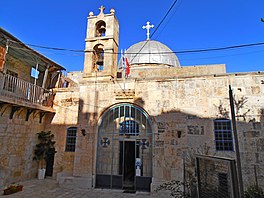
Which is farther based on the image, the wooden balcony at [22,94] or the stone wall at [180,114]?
the wooden balcony at [22,94]

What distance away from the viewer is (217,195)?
12.3ft

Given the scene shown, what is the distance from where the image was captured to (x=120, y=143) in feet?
32.5

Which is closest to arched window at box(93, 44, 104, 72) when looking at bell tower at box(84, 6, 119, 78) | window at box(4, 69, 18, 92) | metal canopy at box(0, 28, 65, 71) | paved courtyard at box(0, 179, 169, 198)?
bell tower at box(84, 6, 119, 78)

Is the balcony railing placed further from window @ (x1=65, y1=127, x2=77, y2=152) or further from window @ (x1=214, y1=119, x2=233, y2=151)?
window @ (x1=214, y1=119, x2=233, y2=151)

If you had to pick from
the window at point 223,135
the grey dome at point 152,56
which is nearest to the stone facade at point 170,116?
the window at point 223,135

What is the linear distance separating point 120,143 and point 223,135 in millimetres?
5103

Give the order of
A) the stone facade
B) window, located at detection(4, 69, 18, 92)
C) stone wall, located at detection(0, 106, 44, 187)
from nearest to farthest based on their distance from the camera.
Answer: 1. the stone facade
2. stone wall, located at detection(0, 106, 44, 187)
3. window, located at detection(4, 69, 18, 92)

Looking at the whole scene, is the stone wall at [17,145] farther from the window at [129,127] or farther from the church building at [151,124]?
the window at [129,127]

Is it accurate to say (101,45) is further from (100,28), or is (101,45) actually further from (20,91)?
(20,91)

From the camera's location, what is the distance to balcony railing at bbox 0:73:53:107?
930 cm

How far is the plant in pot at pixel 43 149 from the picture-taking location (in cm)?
1130

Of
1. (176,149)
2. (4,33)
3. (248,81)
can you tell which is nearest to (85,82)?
(4,33)

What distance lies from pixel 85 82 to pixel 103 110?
1.99 meters

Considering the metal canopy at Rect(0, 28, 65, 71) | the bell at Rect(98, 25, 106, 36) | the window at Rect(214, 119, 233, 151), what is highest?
the bell at Rect(98, 25, 106, 36)
